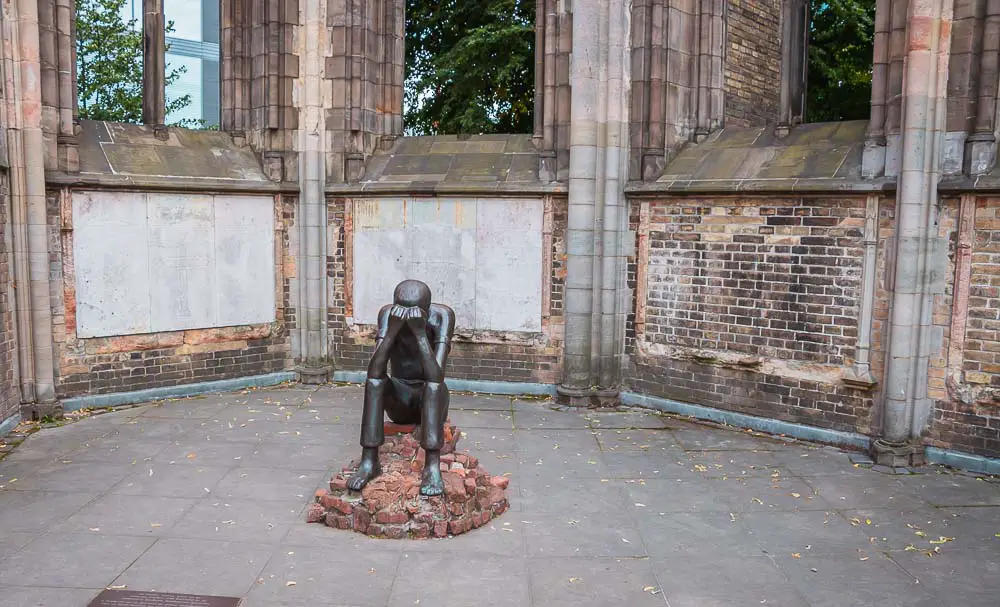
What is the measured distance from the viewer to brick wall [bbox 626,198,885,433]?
8.12 metres

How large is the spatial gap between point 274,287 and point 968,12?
A: 8.15 metres

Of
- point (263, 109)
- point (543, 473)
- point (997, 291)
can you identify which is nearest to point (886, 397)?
point (997, 291)

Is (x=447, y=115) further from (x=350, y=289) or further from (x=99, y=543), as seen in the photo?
(x=99, y=543)

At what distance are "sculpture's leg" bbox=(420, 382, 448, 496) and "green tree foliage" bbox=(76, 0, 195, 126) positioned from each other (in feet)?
45.4

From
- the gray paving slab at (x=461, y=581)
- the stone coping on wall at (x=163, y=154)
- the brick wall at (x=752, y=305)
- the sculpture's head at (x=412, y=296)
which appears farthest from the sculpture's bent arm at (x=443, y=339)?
the stone coping on wall at (x=163, y=154)

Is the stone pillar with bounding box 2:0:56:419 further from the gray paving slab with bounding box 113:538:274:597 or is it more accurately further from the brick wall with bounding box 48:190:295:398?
the gray paving slab with bounding box 113:538:274:597

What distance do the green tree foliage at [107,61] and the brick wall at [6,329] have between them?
9345 millimetres

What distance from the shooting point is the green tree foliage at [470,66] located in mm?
13781

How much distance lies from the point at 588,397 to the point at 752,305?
85.5 inches

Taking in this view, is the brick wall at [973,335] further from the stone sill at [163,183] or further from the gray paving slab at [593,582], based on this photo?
the stone sill at [163,183]

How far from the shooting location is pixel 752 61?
10.6 meters

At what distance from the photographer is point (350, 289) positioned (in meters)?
10.8

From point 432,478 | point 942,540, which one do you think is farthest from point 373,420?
point 942,540

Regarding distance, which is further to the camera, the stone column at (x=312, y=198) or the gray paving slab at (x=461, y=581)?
the stone column at (x=312, y=198)
